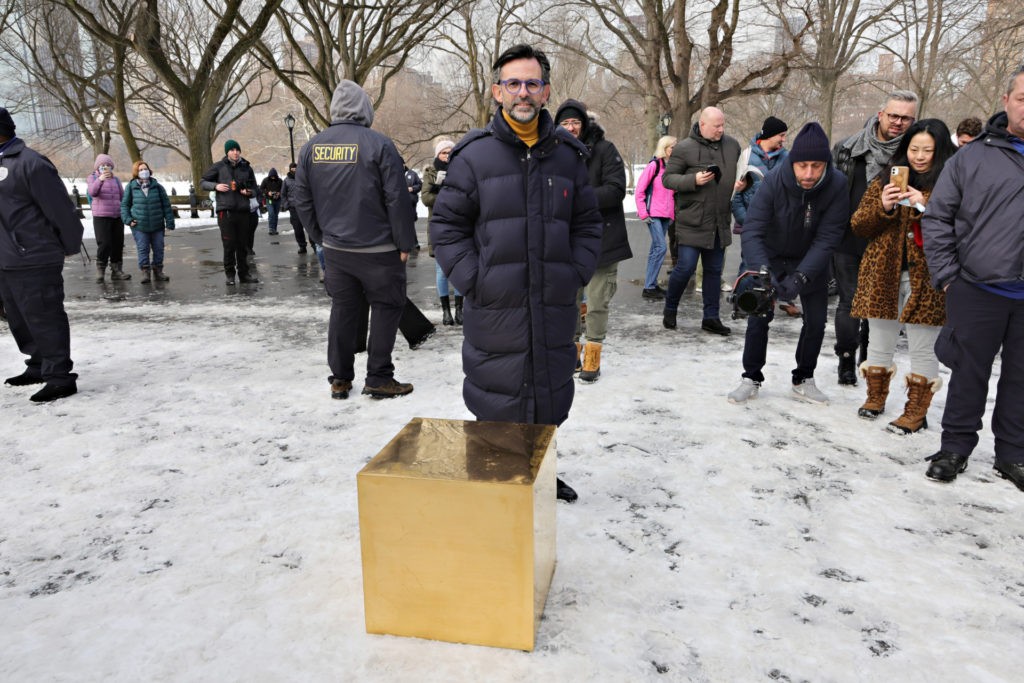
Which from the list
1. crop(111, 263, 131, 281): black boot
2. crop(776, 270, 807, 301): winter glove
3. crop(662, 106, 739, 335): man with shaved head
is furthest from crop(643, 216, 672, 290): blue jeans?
crop(111, 263, 131, 281): black boot

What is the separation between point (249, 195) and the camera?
10.1 m

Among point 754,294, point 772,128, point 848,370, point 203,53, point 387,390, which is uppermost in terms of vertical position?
point 203,53

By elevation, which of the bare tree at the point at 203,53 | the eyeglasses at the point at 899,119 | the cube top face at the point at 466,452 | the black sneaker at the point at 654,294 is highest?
the bare tree at the point at 203,53

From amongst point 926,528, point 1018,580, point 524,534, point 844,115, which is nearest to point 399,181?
point 524,534

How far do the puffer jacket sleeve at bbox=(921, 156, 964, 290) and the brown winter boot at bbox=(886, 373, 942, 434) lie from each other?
0.93 meters

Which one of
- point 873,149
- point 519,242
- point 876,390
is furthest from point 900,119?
point 519,242

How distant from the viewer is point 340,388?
4961 millimetres

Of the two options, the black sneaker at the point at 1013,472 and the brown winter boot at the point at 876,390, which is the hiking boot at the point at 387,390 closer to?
the brown winter boot at the point at 876,390

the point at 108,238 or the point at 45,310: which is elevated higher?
the point at 108,238

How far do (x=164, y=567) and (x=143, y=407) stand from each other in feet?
7.72

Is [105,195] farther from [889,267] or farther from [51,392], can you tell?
[889,267]

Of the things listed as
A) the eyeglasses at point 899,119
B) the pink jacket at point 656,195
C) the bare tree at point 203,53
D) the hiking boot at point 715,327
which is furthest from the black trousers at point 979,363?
the bare tree at point 203,53

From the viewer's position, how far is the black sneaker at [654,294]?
850 centimetres

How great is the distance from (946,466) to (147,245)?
1069cm
